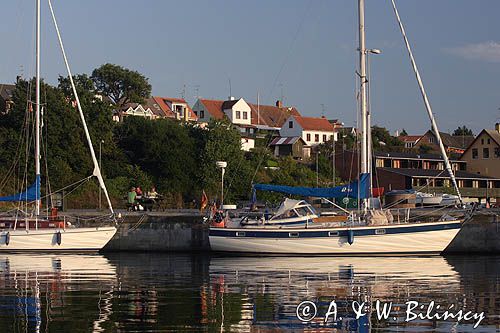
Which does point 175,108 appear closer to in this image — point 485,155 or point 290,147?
point 290,147

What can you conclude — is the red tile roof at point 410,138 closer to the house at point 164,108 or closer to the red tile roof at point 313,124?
the red tile roof at point 313,124

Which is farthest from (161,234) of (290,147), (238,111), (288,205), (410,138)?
(410,138)

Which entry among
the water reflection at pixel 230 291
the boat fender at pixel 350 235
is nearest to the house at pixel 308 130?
the boat fender at pixel 350 235

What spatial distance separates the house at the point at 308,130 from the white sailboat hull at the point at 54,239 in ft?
257

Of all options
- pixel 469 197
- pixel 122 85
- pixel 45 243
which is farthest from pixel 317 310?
pixel 122 85

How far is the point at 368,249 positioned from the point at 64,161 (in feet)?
118

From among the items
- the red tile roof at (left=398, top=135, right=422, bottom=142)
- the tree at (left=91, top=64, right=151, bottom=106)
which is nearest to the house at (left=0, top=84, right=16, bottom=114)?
the tree at (left=91, top=64, right=151, bottom=106)

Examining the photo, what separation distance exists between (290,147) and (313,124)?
15.4m

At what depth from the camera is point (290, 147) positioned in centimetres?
11181

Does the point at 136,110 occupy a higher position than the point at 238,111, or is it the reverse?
the point at 238,111

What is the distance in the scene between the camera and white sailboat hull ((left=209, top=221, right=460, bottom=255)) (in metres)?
42.2

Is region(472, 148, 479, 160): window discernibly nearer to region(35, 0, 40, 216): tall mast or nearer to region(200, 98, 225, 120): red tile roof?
region(200, 98, 225, 120): red tile roof

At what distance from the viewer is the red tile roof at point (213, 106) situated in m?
129

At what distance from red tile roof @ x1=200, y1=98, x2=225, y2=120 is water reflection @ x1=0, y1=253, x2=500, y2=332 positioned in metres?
87.0
